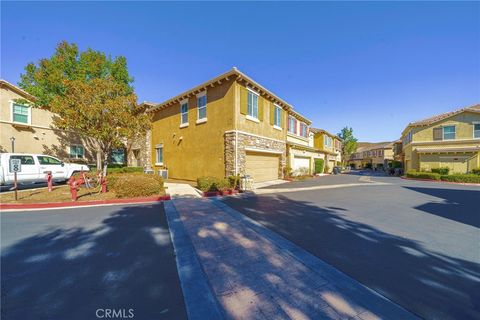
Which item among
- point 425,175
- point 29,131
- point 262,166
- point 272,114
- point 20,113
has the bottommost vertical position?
point 425,175

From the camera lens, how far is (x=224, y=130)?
12.1 m

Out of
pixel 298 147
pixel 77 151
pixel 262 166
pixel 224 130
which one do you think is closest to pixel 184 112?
pixel 224 130

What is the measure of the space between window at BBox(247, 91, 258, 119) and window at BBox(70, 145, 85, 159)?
61.5ft

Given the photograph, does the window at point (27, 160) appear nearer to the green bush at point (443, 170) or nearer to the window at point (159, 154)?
the window at point (159, 154)

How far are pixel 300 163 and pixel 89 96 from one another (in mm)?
19438

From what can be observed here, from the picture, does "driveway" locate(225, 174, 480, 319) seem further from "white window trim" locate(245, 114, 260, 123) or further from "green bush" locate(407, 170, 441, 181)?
"green bush" locate(407, 170, 441, 181)

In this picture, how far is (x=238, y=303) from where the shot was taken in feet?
8.10

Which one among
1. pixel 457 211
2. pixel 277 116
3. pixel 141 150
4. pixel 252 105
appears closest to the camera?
pixel 457 211

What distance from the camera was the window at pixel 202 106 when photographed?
13.4m

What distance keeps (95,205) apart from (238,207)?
231 inches

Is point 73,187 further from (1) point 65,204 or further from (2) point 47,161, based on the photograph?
(2) point 47,161

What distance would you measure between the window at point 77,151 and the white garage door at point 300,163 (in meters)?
22.7

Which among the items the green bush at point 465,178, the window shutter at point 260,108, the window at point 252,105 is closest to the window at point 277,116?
the window shutter at point 260,108

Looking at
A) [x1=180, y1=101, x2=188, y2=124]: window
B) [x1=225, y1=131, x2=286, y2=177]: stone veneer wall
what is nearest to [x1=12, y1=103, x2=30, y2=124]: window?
[x1=180, y1=101, x2=188, y2=124]: window
